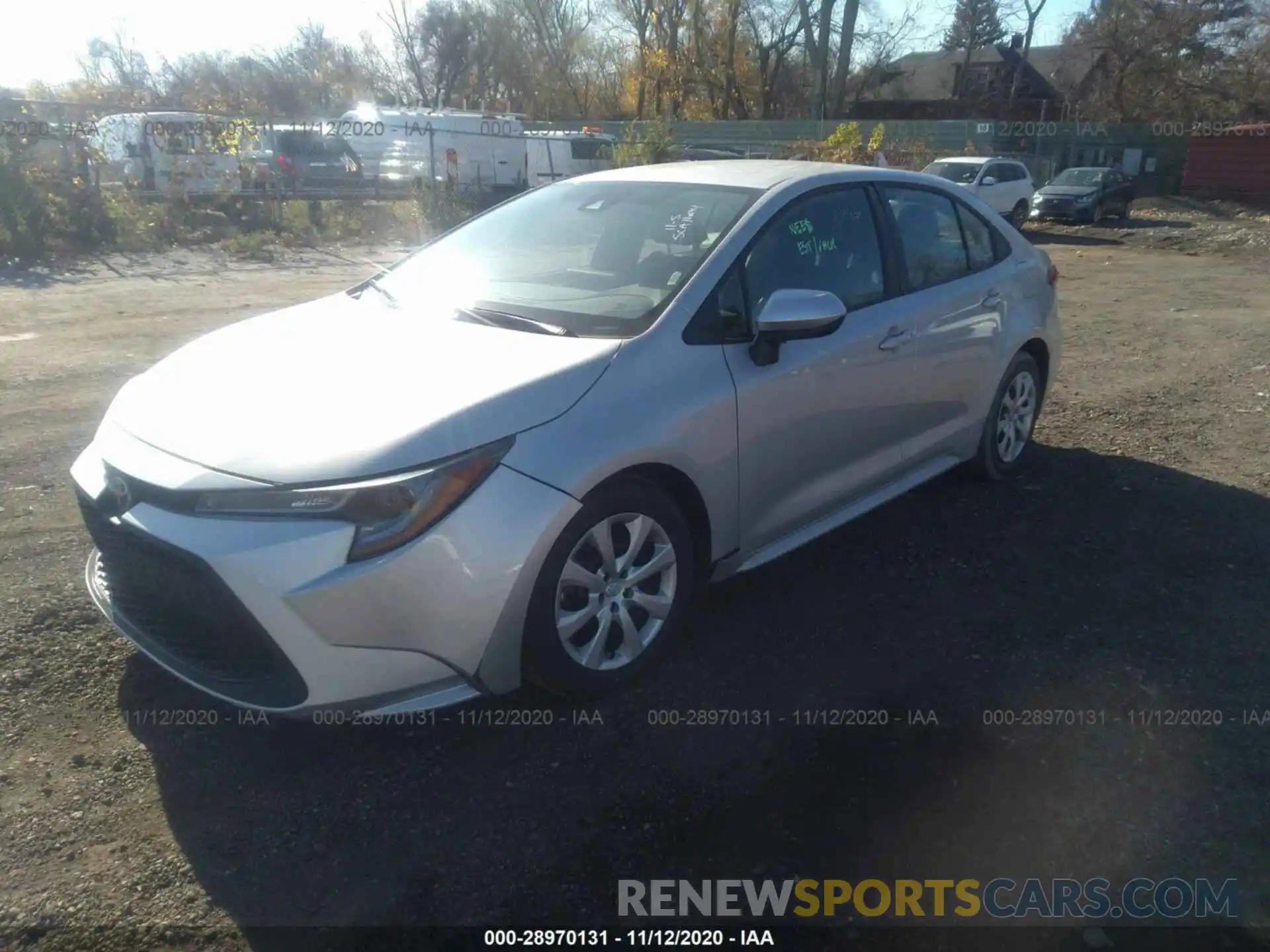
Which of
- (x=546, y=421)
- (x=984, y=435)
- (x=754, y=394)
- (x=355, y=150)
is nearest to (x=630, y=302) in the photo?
(x=754, y=394)

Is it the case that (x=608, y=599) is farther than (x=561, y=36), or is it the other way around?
(x=561, y=36)

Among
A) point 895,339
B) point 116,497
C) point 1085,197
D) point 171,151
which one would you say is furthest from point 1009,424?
point 1085,197

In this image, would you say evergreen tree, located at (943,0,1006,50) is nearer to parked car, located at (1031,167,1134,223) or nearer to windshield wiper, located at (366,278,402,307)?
parked car, located at (1031,167,1134,223)

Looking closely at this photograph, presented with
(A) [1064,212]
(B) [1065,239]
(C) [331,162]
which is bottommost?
(B) [1065,239]

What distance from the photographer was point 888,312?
4.24 metres

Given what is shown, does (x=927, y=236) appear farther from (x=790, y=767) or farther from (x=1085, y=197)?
(x=1085, y=197)

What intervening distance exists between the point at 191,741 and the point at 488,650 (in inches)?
39.6

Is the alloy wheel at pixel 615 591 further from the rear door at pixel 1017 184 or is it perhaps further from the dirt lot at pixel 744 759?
the rear door at pixel 1017 184

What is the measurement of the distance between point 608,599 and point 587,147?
2203 cm

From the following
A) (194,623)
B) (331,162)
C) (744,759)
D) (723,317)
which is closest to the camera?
(194,623)

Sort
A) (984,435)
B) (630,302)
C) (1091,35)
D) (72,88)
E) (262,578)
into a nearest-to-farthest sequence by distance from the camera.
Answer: (262,578)
(630,302)
(984,435)
(72,88)
(1091,35)

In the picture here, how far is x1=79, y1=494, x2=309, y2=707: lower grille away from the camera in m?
2.72

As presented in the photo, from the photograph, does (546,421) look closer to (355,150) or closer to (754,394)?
(754,394)

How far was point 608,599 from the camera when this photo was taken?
323 centimetres
